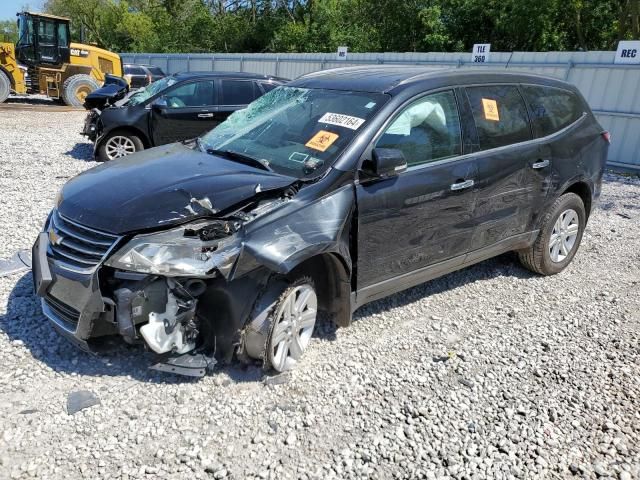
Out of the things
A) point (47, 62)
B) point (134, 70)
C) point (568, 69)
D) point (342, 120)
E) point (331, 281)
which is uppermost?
point (568, 69)

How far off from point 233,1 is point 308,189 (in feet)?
140

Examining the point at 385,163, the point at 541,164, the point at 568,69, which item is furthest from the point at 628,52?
the point at 385,163

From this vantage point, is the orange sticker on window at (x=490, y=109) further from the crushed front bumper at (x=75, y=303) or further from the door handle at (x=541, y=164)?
the crushed front bumper at (x=75, y=303)

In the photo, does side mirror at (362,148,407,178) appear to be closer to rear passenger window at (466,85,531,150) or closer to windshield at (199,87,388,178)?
windshield at (199,87,388,178)

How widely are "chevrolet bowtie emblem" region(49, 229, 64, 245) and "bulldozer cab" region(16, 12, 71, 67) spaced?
1747 centimetres

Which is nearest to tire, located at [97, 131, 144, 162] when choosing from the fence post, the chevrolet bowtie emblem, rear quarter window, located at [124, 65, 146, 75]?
the chevrolet bowtie emblem

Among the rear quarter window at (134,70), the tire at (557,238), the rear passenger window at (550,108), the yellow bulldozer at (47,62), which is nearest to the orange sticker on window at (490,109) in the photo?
the rear passenger window at (550,108)

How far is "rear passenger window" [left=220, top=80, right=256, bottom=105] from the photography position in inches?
374

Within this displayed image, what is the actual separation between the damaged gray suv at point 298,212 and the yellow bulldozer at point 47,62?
16.6 m

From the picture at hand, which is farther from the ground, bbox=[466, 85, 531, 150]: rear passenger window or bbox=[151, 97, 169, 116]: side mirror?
bbox=[466, 85, 531, 150]: rear passenger window

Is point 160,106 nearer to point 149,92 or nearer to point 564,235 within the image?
point 149,92

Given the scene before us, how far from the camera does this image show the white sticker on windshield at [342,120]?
3572 millimetres

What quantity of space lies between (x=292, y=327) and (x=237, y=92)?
7.14m

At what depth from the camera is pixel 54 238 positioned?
319 centimetres
